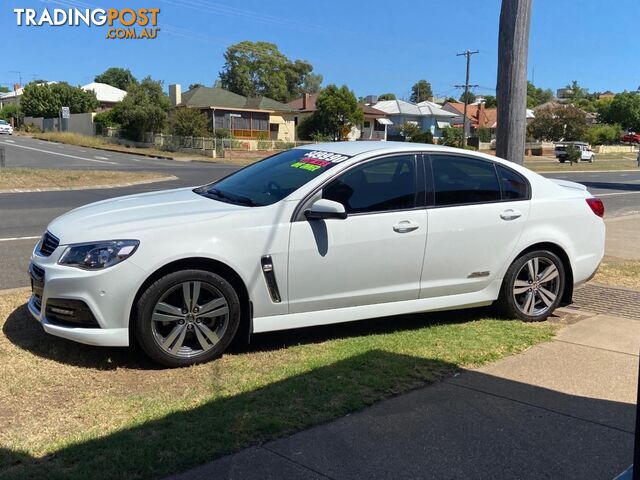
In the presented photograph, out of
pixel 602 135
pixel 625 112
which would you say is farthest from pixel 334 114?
pixel 625 112

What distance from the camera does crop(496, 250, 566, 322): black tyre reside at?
567 centimetres

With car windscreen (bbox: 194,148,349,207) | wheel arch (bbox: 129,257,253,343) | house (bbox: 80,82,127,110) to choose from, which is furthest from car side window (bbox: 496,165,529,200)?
house (bbox: 80,82,127,110)

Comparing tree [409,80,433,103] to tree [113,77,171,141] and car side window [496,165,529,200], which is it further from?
car side window [496,165,529,200]

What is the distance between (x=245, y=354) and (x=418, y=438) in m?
1.77

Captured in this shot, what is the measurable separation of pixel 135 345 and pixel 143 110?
49811 millimetres

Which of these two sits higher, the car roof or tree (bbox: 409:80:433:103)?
tree (bbox: 409:80:433:103)

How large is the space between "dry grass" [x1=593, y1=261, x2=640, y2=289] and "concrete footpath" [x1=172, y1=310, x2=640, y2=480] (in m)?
2.92

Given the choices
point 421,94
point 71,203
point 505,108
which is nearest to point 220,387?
point 505,108

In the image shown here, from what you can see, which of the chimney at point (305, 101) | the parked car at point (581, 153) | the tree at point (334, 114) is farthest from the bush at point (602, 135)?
the tree at point (334, 114)

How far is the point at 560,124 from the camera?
7719 cm

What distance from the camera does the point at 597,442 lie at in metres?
3.48

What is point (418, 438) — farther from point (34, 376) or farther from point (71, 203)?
point (71, 203)

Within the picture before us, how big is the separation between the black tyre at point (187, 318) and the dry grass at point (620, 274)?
4.99 m

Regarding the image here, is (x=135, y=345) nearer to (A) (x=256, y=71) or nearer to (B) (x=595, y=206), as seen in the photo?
(B) (x=595, y=206)
